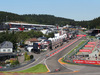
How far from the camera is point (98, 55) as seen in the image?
56.6 meters

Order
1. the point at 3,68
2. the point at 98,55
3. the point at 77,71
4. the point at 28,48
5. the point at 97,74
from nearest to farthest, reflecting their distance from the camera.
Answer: the point at 97,74 → the point at 77,71 → the point at 3,68 → the point at 98,55 → the point at 28,48

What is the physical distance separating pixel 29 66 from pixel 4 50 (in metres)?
18.9

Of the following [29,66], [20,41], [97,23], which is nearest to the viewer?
[29,66]

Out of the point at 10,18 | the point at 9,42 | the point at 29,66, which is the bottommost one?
the point at 29,66

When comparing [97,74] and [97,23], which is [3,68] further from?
[97,23]

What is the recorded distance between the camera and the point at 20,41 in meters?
82.6

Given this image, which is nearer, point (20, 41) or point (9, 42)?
point (9, 42)

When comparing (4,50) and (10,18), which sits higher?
(10,18)

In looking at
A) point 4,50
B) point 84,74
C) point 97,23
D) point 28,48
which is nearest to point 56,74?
point 84,74

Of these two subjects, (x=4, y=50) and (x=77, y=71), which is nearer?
(x=77, y=71)

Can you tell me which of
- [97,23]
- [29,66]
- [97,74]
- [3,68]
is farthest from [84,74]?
[97,23]

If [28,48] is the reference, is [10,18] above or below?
above

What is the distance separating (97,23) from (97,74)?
14712 cm

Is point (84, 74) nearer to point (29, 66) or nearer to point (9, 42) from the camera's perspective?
point (29, 66)
